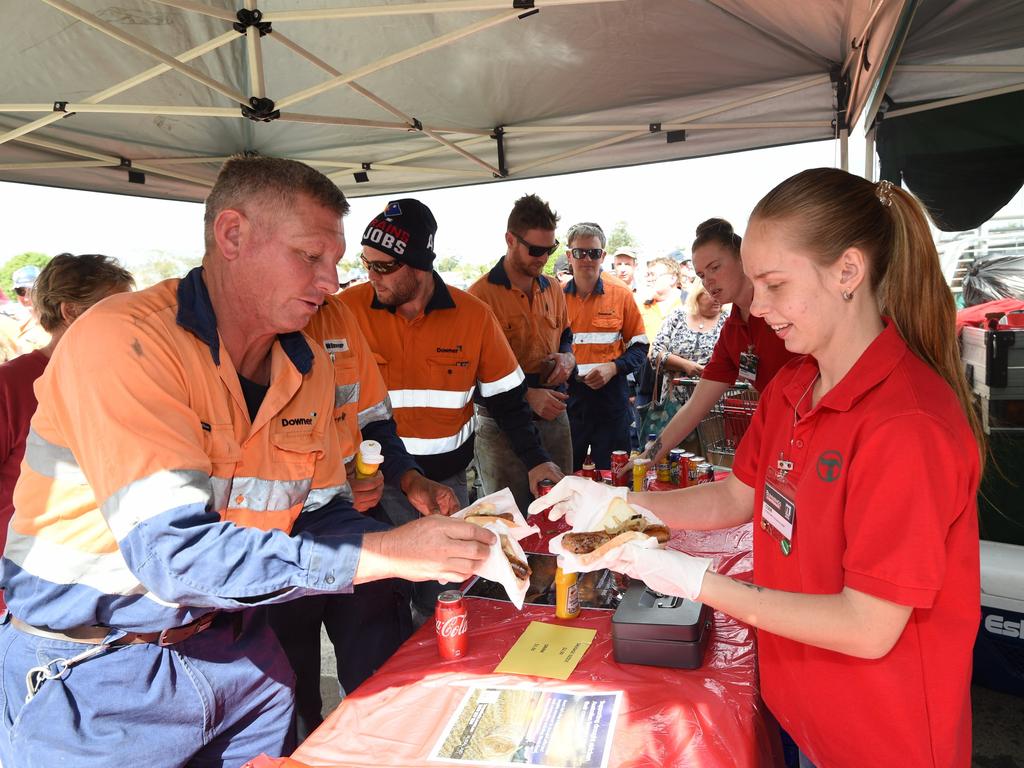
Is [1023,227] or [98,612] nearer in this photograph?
[98,612]

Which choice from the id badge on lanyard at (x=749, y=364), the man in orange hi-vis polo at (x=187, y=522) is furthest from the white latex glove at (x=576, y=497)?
the id badge on lanyard at (x=749, y=364)

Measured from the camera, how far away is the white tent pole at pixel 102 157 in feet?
14.4

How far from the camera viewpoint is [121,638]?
165 centimetres

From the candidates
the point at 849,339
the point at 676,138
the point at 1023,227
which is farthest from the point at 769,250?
the point at 1023,227

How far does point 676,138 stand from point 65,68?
12.8ft

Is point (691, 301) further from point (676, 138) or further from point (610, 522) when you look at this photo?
point (610, 522)

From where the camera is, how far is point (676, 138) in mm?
5031

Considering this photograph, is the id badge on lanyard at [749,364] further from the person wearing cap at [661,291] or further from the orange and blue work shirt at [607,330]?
the person wearing cap at [661,291]

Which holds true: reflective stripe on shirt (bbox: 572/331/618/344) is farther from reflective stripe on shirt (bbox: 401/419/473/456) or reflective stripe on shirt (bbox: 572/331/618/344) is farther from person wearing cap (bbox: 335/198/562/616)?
reflective stripe on shirt (bbox: 401/419/473/456)

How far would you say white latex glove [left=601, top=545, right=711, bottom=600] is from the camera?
152 cm

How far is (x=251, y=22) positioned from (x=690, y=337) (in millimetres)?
4652

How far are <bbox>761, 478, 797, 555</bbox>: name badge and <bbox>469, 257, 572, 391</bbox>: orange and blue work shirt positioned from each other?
3.08 metres

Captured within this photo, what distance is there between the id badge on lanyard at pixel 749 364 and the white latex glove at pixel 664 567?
208cm

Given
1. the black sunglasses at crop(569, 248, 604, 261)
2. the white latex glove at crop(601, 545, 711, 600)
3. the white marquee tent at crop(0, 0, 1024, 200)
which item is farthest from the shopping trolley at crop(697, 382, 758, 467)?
the white latex glove at crop(601, 545, 711, 600)
